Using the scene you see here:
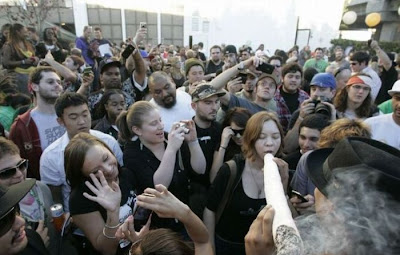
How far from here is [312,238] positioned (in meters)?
1.05

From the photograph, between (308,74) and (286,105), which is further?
(308,74)

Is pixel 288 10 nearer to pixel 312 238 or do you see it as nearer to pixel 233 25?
pixel 233 25

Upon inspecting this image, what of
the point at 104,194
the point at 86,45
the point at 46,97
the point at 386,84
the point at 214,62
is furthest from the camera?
the point at 214,62

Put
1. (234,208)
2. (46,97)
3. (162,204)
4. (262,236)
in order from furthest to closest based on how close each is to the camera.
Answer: (46,97) → (234,208) → (162,204) → (262,236)

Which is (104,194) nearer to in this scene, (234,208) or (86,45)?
(234,208)

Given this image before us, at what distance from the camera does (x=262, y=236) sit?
107 centimetres

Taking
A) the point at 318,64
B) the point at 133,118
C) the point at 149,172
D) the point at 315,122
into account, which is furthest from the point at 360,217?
the point at 318,64

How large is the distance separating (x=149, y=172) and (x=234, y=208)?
2.30 feet

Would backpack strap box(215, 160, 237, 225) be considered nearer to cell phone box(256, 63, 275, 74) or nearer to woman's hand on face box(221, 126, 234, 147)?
woman's hand on face box(221, 126, 234, 147)

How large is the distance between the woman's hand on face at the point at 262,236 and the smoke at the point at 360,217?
13 cm

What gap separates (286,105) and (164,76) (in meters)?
1.73

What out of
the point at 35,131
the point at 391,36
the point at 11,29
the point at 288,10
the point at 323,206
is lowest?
the point at 35,131

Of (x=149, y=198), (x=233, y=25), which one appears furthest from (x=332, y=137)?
(x=233, y=25)

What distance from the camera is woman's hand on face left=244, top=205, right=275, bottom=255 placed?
101 cm
